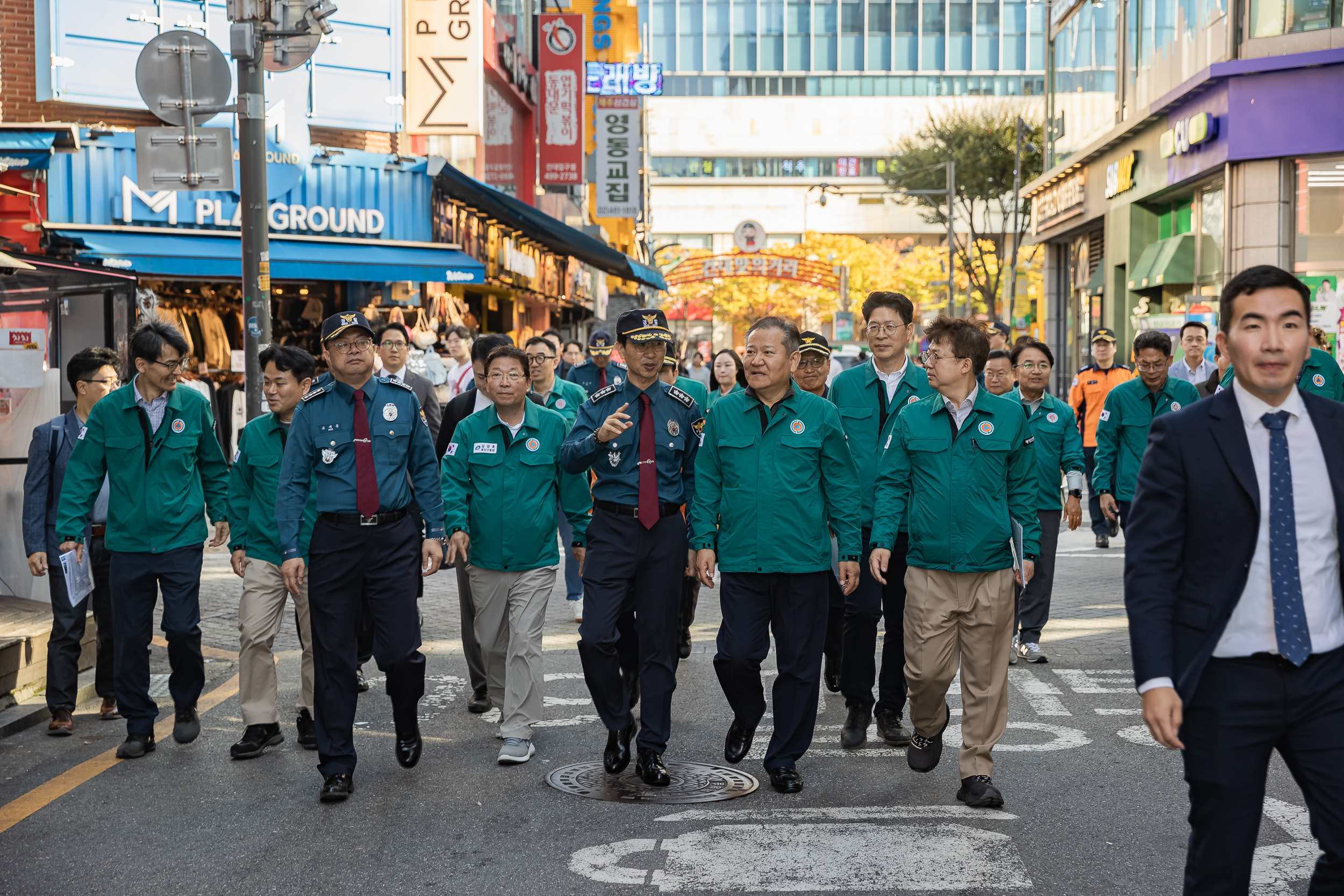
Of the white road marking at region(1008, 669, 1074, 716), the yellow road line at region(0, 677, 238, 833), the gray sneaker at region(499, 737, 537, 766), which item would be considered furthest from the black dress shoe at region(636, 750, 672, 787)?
the yellow road line at region(0, 677, 238, 833)

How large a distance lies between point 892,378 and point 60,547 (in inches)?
161

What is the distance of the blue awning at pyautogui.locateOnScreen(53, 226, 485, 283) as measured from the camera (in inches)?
641

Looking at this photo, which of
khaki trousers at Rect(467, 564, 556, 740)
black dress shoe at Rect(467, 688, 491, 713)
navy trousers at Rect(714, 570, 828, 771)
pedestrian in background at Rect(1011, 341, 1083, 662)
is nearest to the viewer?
navy trousers at Rect(714, 570, 828, 771)

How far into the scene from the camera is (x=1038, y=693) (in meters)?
7.77

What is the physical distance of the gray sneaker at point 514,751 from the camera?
6.39 m

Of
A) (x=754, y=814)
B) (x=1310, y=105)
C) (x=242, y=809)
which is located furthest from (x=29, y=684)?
(x=1310, y=105)

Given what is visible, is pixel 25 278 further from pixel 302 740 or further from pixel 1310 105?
pixel 1310 105

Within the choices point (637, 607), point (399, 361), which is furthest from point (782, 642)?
point (399, 361)

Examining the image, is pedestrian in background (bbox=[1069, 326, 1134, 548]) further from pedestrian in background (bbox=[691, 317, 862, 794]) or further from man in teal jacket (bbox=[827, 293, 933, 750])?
pedestrian in background (bbox=[691, 317, 862, 794])

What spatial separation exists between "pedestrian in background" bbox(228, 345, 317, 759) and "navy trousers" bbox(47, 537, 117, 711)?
70cm

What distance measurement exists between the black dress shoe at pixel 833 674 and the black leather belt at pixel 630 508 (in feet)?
6.71

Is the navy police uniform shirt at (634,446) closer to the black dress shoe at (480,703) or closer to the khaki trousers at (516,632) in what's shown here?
the khaki trousers at (516,632)

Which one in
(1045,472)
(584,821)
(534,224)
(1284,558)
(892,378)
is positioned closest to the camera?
(1284,558)

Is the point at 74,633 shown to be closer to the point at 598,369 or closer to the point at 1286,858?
the point at 598,369
